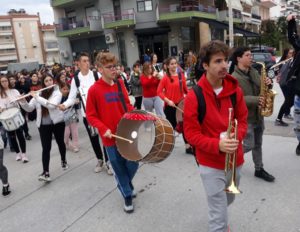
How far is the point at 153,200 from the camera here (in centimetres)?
393

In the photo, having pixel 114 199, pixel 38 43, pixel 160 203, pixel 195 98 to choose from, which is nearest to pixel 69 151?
pixel 114 199

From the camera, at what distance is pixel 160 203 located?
3.83 m

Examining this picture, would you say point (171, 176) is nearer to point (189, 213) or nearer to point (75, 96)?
point (189, 213)

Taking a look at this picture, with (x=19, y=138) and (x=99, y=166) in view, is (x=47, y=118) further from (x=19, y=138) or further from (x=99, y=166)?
(x=19, y=138)

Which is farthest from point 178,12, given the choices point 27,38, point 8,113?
point 27,38

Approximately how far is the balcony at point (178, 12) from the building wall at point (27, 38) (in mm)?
61409

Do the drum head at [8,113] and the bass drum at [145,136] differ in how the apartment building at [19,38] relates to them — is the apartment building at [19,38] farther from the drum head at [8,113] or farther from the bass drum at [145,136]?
the bass drum at [145,136]

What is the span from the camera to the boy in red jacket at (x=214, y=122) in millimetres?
2361

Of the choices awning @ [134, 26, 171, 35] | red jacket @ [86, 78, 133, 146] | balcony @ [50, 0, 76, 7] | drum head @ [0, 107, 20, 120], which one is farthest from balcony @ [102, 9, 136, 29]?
red jacket @ [86, 78, 133, 146]

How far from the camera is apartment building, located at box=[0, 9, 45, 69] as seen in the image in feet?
257

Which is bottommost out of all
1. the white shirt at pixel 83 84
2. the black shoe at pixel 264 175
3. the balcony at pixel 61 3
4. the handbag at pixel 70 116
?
the black shoe at pixel 264 175

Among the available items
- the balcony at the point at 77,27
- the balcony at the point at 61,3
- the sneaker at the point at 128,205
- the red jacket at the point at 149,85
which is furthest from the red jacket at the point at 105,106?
the balcony at the point at 61,3

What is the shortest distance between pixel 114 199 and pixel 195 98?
7.50ft

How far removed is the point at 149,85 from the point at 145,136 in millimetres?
3571
